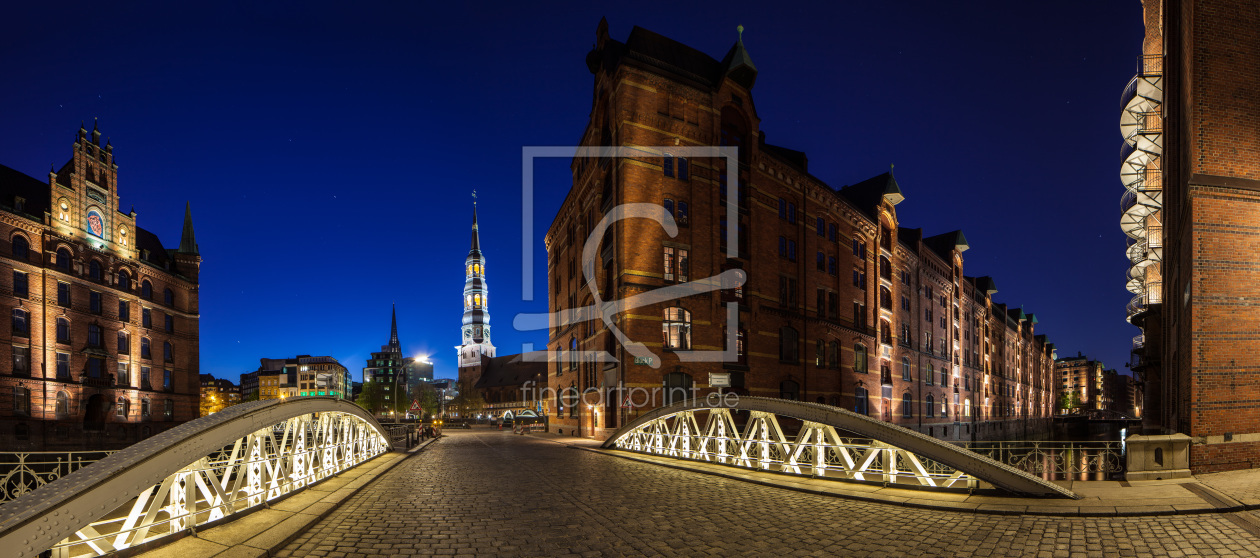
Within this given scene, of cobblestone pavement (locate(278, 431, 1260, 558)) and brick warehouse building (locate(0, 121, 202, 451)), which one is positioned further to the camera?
brick warehouse building (locate(0, 121, 202, 451))

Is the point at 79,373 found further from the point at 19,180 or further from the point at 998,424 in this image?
the point at 998,424

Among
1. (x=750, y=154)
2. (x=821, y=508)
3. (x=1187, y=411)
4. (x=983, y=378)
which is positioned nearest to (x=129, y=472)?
(x=821, y=508)

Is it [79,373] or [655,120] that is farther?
[79,373]

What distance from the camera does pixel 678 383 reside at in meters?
32.0

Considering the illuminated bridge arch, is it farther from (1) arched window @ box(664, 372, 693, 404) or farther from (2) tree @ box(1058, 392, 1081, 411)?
(2) tree @ box(1058, 392, 1081, 411)

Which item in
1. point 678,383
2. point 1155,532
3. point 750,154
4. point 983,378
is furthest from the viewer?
point 983,378

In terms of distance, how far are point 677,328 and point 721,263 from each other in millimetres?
4548

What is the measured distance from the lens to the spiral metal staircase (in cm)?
2662

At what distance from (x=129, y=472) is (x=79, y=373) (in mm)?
51846

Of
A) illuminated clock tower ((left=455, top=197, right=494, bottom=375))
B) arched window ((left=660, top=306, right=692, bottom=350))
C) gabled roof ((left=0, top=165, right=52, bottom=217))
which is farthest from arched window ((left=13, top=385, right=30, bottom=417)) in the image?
illuminated clock tower ((left=455, top=197, right=494, bottom=375))

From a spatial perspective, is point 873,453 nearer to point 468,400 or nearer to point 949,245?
point 949,245

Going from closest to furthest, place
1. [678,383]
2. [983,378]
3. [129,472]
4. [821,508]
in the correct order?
[129,472], [821,508], [678,383], [983,378]

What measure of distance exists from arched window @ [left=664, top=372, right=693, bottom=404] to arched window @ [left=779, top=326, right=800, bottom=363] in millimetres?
7484

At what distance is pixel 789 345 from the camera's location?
37844 mm
